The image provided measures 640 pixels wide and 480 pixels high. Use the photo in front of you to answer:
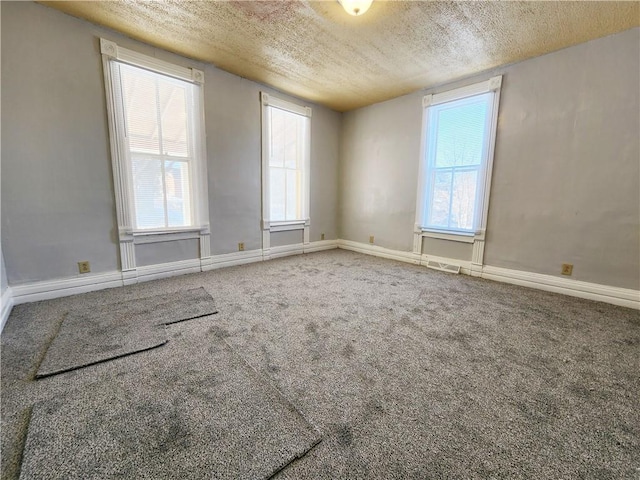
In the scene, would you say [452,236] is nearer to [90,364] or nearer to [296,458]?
[296,458]

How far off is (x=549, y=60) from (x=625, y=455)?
3411mm

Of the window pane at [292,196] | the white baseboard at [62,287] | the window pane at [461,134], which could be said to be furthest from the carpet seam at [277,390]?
the window pane at [461,134]

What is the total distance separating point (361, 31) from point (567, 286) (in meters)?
3.30

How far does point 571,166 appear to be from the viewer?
8.82 ft

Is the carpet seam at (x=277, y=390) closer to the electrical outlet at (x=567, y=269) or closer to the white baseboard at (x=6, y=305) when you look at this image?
the white baseboard at (x=6, y=305)

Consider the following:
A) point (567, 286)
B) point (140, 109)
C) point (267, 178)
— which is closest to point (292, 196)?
point (267, 178)

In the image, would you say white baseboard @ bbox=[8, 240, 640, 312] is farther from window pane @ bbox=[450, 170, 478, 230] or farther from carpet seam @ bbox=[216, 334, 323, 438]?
carpet seam @ bbox=[216, 334, 323, 438]

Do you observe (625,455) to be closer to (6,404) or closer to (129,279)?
(6,404)

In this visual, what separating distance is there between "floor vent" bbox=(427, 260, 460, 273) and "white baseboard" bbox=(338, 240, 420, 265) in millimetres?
211

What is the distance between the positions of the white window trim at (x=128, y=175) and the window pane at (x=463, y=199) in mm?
3294

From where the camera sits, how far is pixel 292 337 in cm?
187

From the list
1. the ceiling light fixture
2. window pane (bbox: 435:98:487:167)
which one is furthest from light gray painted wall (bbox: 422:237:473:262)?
the ceiling light fixture

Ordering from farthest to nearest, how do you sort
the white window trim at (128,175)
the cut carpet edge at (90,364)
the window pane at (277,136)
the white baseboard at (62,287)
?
→ the window pane at (277,136) < the white window trim at (128,175) < the white baseboard at (62,287) < the cut carpet edge at (90,364)

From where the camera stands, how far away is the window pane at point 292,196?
4312 millimetres
